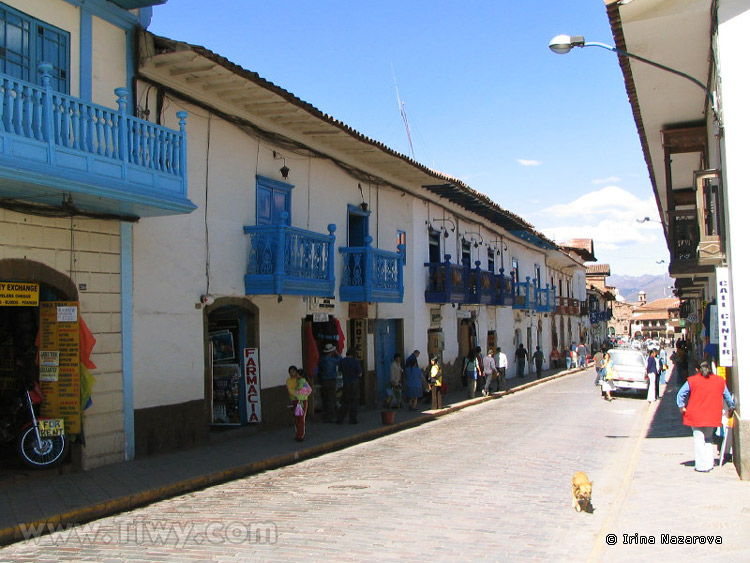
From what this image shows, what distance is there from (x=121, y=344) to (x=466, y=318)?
57.4 feet

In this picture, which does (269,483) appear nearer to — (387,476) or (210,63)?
(387,476)

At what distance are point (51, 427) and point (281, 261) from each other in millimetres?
5215

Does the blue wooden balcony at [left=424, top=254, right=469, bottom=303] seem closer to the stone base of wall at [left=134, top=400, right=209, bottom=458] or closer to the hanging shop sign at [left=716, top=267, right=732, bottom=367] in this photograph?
the stone base of wall at [left=134, top=400, right=209, bottom=458]

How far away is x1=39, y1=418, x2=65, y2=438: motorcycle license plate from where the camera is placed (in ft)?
31.4

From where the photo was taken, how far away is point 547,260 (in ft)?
138

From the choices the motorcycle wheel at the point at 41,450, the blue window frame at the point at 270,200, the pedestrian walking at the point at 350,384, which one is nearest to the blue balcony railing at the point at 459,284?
the pedestrian walking at the point at 350,384

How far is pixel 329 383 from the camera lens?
1605 centimetres

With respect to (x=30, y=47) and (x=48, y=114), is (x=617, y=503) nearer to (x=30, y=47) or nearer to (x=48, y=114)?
(x=48, y=114)

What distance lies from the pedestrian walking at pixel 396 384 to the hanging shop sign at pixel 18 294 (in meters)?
10.5

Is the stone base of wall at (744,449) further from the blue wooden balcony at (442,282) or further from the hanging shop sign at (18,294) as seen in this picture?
the blue wooden balcony at (442,282)

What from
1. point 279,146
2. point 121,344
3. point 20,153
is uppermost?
point 279,146

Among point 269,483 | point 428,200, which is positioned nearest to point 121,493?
point 269,483

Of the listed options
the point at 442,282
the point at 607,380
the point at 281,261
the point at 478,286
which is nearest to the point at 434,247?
the point at 442,282

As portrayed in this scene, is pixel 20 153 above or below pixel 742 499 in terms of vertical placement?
above
